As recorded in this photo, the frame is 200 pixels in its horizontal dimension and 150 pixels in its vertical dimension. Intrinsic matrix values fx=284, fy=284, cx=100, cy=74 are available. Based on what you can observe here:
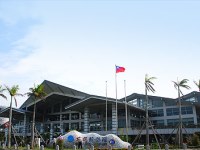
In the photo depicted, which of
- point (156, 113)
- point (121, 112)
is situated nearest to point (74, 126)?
point (121, 112)

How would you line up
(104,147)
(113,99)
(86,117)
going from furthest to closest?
(86,117), (113,99), (104,147)

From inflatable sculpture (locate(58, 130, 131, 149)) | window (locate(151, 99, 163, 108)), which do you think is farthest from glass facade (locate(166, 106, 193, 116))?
inflatable sculpture (locate(58, 130, 131, 149))

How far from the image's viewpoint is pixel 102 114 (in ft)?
203

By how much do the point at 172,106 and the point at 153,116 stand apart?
5.24m

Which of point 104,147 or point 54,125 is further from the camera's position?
point 54,125

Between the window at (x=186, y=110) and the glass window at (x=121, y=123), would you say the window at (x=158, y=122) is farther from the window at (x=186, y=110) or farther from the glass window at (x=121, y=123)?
the glass window at (x=121, y=123)

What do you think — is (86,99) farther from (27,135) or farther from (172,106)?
(27,135)

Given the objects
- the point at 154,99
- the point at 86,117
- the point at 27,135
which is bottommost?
the point at 27,135

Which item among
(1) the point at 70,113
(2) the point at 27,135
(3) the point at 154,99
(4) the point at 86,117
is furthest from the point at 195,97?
(2) the point at 27,135

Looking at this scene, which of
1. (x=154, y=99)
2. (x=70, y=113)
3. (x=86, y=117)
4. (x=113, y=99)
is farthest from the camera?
(x=70, y=113)

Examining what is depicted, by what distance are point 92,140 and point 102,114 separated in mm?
21480

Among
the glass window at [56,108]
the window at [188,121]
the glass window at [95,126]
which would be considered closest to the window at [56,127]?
the glass window at [56,108]

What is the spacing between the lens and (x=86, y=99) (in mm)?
54281

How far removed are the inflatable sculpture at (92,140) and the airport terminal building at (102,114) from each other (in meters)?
9.82
